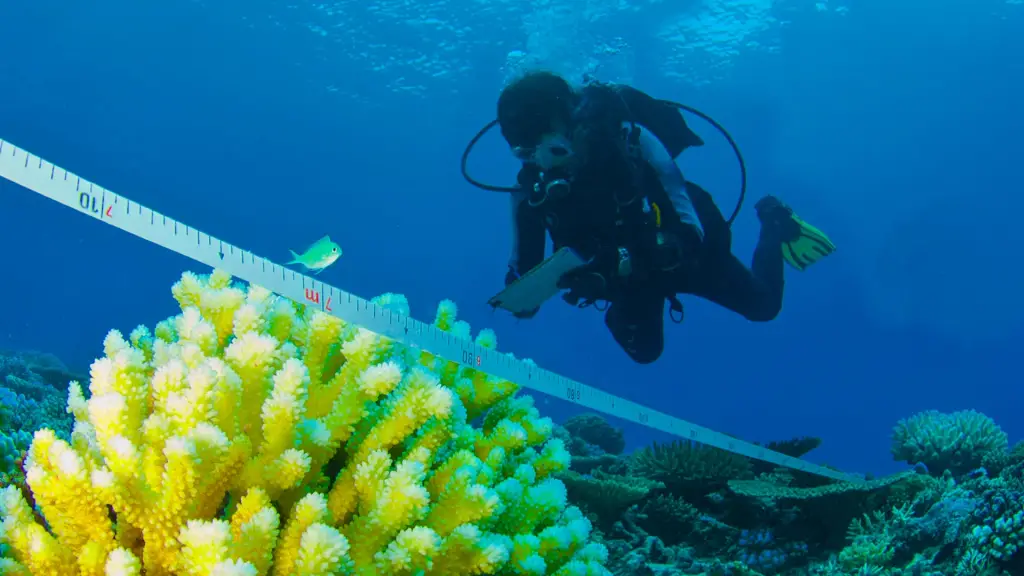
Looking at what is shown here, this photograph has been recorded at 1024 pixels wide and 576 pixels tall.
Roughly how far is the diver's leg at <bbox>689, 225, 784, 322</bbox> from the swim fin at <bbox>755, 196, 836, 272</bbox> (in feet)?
0.37

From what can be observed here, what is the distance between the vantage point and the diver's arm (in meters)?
5.74

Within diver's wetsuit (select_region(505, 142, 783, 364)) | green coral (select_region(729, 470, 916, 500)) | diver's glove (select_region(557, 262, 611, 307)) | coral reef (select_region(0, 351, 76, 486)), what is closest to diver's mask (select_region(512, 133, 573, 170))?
diver's wetsuit (select_region(505, 142, 783, 364))

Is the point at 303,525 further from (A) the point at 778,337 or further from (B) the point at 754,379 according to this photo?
(B) the point at 754,379

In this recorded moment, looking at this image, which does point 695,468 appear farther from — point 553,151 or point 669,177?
point 553,151

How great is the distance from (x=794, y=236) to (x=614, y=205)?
3.31m

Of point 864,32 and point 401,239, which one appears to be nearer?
point 864,32

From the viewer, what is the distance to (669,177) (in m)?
5.84

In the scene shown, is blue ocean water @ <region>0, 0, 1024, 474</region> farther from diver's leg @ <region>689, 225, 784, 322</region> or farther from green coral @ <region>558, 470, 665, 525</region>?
green coral @ <region>558, 470, 665, 525</region>

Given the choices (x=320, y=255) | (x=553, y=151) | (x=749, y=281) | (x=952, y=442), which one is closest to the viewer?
(x=553, y=151)

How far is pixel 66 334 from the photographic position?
7850 cm

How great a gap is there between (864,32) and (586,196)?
133 ft

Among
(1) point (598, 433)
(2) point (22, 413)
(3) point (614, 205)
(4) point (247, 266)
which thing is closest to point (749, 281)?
(3) point (614, 205)

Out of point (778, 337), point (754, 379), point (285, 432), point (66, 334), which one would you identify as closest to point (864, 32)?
point (285, 432)

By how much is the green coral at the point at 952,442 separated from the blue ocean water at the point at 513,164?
248 inches
